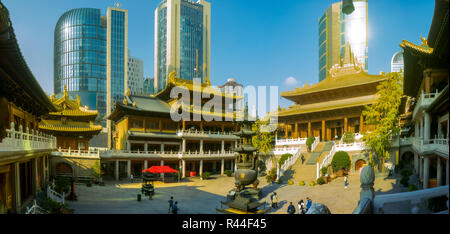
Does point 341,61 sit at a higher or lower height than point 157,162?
higher

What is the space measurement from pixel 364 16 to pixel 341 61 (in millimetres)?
34870

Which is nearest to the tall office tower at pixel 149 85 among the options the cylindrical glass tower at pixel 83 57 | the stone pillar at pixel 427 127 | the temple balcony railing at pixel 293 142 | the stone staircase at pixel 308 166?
the cylindrical glass tower at pixel 83 57

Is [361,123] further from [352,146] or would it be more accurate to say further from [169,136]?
[169,136]

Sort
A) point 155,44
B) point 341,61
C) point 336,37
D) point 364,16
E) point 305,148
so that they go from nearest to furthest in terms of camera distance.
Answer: point 364,16 → point 305,148 → point 341,61 → point 336,37 → point 155,44

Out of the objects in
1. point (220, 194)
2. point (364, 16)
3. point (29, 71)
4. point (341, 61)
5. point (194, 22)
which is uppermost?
point (194, 22)

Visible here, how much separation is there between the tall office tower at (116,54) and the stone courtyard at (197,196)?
78.3 m

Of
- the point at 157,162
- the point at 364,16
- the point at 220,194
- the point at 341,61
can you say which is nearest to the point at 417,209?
the point at 364,16

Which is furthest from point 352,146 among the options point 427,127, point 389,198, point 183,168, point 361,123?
point 389,198

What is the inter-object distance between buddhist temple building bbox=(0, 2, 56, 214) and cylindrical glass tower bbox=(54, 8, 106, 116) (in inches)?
3136

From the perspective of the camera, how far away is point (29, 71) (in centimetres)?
1124

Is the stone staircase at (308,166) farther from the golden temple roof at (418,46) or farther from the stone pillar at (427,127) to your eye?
the golden temple roof at (418,46)

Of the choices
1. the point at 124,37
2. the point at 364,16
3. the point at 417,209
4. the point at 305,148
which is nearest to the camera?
the point at 417,209

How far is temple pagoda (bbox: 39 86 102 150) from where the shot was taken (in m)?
32.2
